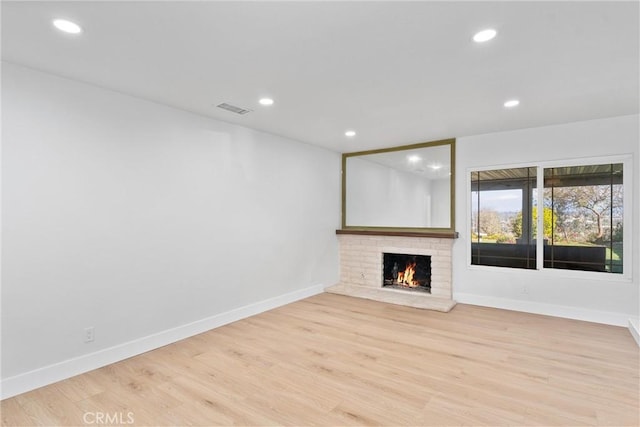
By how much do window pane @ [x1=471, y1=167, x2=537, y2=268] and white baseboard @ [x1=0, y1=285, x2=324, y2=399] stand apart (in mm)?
3255

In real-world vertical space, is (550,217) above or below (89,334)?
above

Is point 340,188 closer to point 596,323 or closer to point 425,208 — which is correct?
point 425,208

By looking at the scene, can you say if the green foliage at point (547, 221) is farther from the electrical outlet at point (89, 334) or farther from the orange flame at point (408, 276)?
the electrical outlet at point (89, 334)

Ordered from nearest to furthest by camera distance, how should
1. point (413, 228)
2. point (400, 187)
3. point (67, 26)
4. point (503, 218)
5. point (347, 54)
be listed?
1. point (67, 26)
2. point (347, 54)
3. point (503, 218)
4. point (413, 228)
5. point (400, 187)

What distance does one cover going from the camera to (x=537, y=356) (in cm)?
323

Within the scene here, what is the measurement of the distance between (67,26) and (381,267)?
5075 millimetres

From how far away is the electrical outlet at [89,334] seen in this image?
2988mm

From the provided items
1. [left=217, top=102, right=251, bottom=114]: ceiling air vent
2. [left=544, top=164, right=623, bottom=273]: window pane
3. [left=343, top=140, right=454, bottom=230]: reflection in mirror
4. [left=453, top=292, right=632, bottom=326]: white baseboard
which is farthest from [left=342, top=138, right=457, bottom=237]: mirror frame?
[left=217, top=102, right=251, bottom=114]: ceiling air vent

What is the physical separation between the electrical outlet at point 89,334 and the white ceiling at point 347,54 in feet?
7.09

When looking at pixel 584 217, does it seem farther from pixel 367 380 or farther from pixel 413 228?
pixel 367 380

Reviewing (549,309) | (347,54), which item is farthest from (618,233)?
(347,54)

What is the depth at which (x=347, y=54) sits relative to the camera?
249 cm

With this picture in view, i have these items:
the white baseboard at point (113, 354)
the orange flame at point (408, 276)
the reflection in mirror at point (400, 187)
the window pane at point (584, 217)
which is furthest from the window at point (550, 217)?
the white baseboard at point (113, 354)

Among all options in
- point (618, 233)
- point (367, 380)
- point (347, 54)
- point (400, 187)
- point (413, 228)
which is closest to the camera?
point (347, 54)
